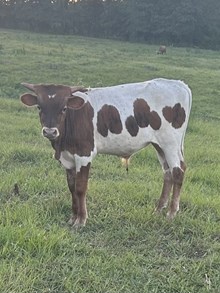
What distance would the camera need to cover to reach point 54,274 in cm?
375

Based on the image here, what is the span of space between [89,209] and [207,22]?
42567mm

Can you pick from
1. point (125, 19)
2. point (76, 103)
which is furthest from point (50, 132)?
point (125, 19)

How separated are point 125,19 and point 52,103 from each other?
4476 centimetres

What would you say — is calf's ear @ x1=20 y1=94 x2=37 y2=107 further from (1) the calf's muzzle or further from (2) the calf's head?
(1) the calf's muzzle

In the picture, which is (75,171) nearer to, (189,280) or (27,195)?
(27,195)

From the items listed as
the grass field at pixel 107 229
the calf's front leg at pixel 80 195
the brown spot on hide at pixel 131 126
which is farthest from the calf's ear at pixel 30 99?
the grass field at pixel 107 229

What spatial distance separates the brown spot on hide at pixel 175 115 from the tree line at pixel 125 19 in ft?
131

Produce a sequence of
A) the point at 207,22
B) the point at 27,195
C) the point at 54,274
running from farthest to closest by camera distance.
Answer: the point at 207,22 < the point at 27,195 < the point at 54,274

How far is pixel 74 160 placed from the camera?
15.9 ft

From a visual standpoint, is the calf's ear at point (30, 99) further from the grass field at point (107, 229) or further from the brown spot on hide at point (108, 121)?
the grass field at point (107, 229)

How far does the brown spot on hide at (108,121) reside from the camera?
4902mm

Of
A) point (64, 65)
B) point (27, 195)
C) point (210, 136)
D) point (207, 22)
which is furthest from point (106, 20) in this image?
point (27, 195)

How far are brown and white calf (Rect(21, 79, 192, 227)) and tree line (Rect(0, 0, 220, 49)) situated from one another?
39.8 metres

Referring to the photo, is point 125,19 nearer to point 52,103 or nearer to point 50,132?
point 52,103
